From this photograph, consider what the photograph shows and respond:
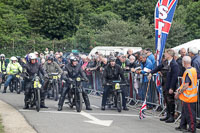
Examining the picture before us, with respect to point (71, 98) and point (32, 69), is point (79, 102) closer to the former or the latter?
point (71, 98)

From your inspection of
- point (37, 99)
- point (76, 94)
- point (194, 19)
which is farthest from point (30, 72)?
point (194, 19)

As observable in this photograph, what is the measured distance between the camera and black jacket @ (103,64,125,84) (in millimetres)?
15180

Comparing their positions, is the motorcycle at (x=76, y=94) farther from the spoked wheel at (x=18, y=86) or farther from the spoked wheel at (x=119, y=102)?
the spoked wheel at (x=18, y=86)

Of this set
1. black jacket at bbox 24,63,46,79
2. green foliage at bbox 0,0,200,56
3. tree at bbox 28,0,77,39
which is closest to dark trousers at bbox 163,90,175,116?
black jacket at bbox 24,63,46,79

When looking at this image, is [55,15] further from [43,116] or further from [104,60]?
[43,116]

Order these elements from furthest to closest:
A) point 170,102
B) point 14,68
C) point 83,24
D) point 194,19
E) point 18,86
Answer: point 83,24 < point 194,19 < point 14,68 < point 18,86 < point 170,102

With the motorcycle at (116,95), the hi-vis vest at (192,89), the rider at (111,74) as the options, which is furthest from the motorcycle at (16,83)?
the hi-vis vest at (192,89)

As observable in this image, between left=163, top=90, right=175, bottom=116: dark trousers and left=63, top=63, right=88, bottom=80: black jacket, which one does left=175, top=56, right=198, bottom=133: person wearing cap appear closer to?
left=163, top=90, right=175, bottom=116: dark trousers

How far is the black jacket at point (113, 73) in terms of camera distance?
1518cm

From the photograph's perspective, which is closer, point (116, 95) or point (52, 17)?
point (116, 95)

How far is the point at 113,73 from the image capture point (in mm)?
15227

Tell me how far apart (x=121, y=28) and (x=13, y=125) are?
36.7 m

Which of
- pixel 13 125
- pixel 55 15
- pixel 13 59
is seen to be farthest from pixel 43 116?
pixel 55 15

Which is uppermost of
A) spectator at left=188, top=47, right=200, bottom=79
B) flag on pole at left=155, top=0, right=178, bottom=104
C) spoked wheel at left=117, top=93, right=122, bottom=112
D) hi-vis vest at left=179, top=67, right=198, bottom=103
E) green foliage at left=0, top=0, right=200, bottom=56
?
green foliage at left=0, top=0, right=200, bottom=56
